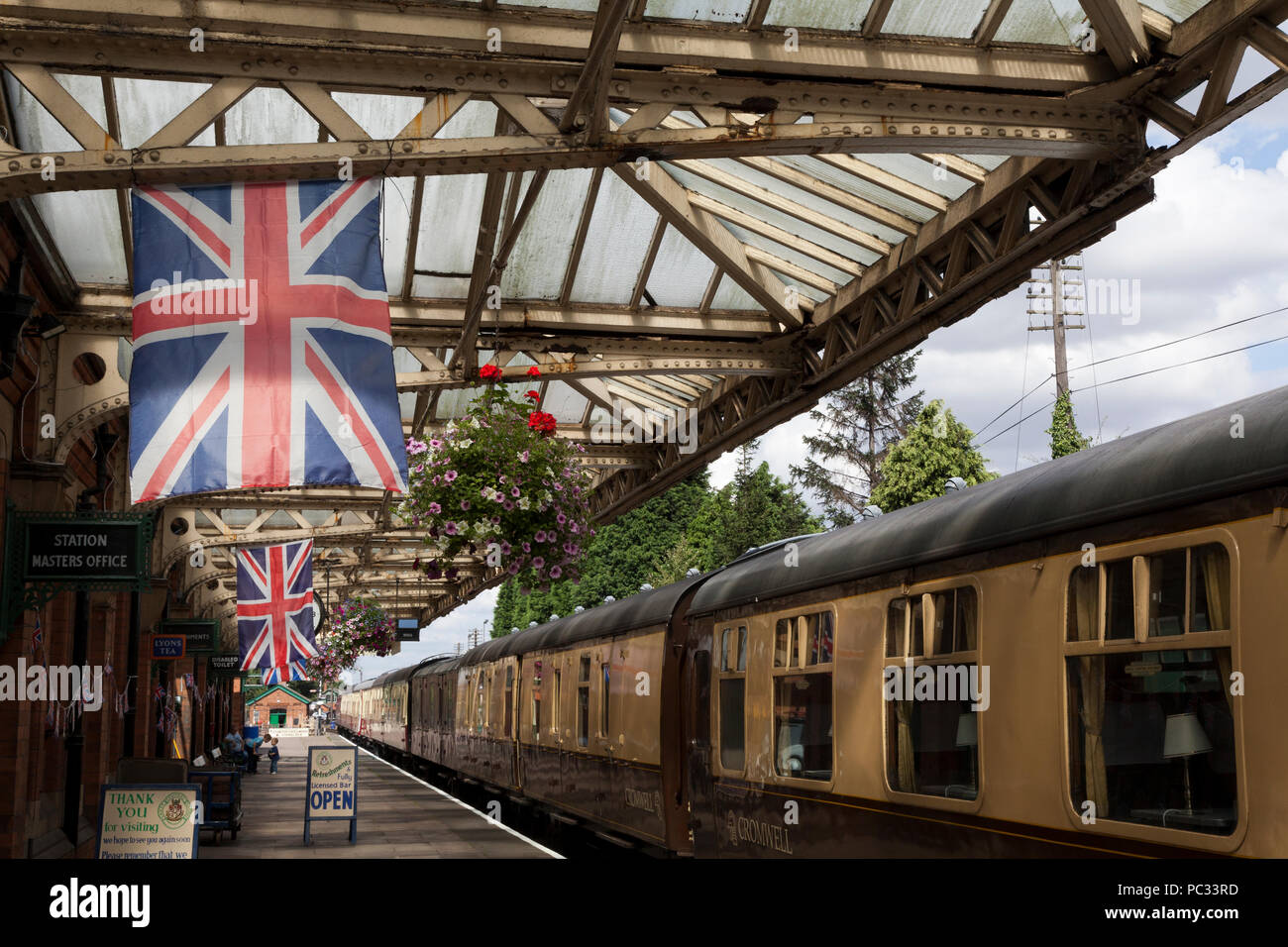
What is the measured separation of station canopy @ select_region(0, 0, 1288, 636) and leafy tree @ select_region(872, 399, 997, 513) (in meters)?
30.7

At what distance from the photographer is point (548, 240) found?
1245cm

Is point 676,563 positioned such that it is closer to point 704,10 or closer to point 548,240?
point 548,240

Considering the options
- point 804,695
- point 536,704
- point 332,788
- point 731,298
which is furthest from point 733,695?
point 536,704

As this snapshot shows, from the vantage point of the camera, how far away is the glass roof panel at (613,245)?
477 inches

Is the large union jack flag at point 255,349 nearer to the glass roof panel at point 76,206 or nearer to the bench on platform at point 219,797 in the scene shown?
the glass roof panel at point 76,206

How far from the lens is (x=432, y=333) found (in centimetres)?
1325

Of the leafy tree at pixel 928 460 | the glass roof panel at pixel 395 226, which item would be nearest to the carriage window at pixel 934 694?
the glass roof panel at pixel 395 226

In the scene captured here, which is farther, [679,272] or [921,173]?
[679,272]

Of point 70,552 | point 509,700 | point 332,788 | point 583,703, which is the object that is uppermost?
point 70,552

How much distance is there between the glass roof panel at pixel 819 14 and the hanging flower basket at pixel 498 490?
451 cm

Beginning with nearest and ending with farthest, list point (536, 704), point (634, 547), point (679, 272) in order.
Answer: point (679, 272)
point (536, 704)
point (634, 547)

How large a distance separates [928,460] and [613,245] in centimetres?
3402
